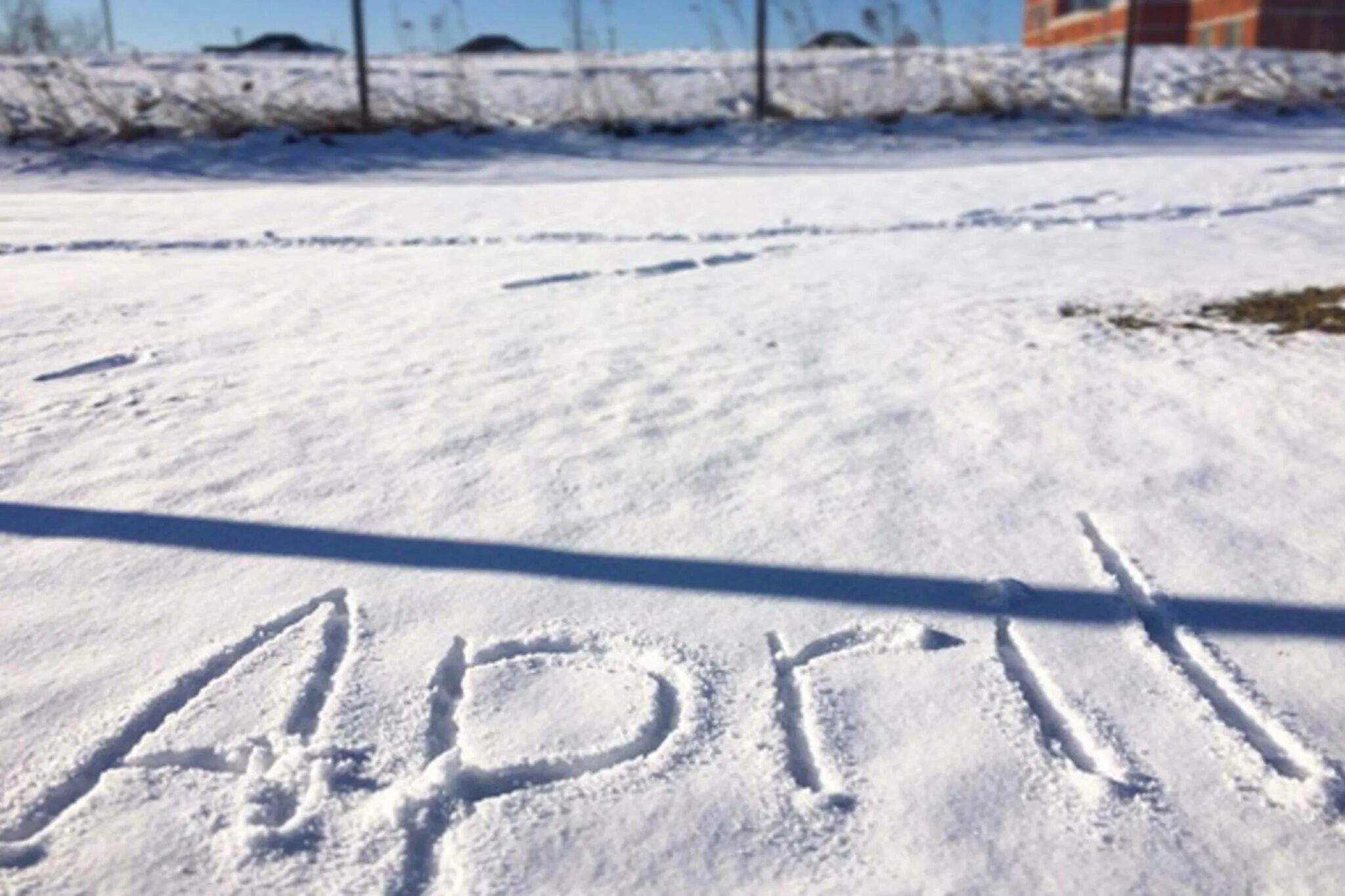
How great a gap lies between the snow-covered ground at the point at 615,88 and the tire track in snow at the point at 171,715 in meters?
8.76

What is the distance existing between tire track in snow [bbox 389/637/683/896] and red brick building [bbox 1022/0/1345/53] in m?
21.0

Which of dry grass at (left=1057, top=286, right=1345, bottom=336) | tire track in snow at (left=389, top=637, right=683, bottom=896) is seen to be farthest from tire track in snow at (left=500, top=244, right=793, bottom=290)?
tire track in snow at (left=389, top=637, right=683, bottom=896)

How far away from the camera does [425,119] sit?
1014cm

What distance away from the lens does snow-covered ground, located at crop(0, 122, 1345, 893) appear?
4.45ft

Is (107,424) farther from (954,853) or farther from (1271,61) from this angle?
(1271,61)

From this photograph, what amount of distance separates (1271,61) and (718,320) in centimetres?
1264

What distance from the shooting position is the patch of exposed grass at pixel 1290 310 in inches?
136

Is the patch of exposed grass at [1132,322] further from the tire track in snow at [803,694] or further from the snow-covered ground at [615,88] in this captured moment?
the snow-covered ground at [615,88]

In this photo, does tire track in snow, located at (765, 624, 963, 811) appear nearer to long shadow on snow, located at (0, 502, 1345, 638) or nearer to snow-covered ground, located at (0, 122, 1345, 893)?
snow-covered ground, located at (0, 122, 1345, 893)

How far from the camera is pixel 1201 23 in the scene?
92.8 ft

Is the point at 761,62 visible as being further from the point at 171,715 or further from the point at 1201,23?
the point at 1201,23

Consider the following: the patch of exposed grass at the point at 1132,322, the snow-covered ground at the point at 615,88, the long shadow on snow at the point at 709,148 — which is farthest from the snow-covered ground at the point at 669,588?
the snow-covered ground at the point at 615,88

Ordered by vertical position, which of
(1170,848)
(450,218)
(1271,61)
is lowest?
(1170,848)

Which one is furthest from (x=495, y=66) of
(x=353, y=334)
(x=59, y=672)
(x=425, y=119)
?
(x=59, y=672)
